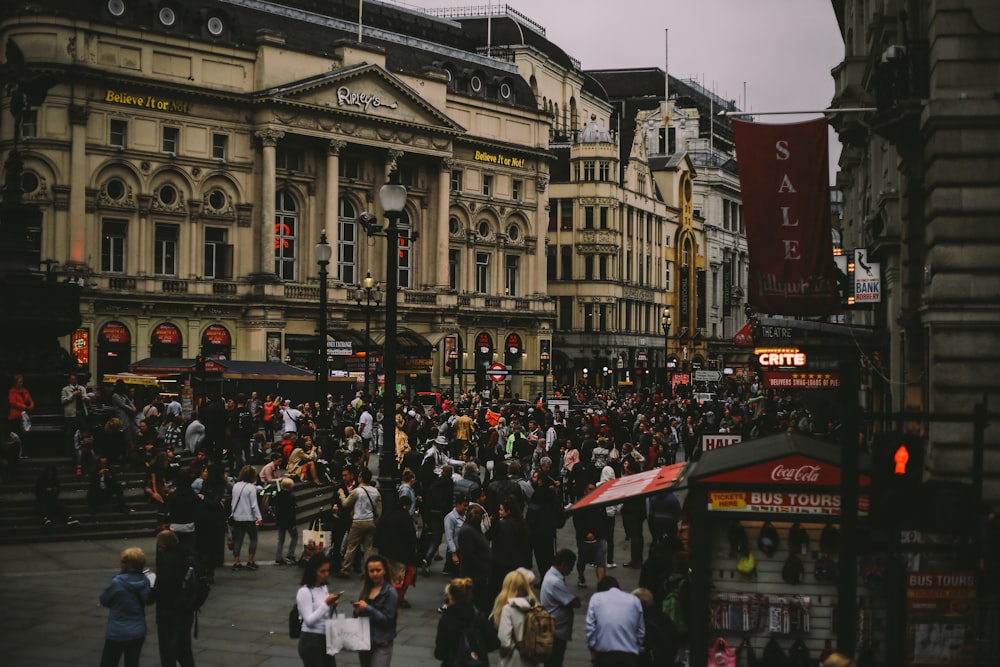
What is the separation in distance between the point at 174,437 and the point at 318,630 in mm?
20323

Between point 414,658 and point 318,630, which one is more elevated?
point 318,630

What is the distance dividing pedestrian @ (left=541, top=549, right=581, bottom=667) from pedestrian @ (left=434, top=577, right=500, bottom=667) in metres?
1.63

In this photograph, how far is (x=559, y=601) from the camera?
41.6ft

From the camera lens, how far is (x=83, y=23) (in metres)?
57.8

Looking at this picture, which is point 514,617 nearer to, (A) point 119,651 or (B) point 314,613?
(B) point 314,613

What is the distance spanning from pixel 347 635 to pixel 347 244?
59.9m

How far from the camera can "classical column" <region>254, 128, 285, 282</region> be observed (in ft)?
209

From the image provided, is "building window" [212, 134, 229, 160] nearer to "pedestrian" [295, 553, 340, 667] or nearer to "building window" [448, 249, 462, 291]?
"building window" [448, 249, 462, 291]

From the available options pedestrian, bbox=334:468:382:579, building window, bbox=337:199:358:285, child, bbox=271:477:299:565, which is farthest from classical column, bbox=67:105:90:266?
pedestrian, bbox=334:468:382:579

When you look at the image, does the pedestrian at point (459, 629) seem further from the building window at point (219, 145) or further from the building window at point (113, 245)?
the building window at point (219, 145)

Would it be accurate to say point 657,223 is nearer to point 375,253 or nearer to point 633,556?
point 375,253

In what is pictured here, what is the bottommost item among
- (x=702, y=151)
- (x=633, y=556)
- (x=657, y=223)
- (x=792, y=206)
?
(x=633, y=556)

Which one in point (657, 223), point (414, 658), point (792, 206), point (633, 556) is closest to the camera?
point (414, 658)

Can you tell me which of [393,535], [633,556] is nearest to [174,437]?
→ [633,556]
